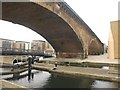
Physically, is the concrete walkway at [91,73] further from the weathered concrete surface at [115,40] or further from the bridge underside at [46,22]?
the weathered concrete surface at [115,40]

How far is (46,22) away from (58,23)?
112cm

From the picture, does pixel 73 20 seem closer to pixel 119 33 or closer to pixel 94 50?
pixel 119 33

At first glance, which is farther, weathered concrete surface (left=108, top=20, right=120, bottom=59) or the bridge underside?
weathered concrete surface (left=108, top=20, right=120, bottom=59)

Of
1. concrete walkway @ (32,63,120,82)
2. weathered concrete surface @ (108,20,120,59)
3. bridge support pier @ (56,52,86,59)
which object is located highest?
weathered concrete surface @ (108,20,120,59)

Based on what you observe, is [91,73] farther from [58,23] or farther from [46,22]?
[46,22]

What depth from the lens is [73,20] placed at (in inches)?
822

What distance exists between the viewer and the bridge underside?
1384 centimetres

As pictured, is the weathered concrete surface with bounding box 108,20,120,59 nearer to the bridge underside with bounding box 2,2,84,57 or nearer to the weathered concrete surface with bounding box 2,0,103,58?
the weathered concrete surface with bounding box 2,0,103,58

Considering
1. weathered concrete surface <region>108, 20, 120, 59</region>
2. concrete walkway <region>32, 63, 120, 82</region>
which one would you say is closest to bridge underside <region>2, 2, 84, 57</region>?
weathered concrete surface <region>108, 20, 120, 59</region>

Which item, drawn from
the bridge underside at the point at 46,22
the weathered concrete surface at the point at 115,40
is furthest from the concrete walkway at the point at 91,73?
the weathered concrete surface at the point at 115,40

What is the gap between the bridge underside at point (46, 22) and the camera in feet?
45.4

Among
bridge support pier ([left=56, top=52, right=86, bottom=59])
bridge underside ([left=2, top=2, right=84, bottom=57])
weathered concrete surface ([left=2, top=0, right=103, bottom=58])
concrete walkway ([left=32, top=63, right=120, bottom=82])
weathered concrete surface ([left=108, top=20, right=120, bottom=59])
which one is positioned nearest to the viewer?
concrete walkway ([left=32, top=63, right=120, bottom=82])

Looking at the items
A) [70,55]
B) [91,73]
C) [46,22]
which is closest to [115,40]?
[70,55]

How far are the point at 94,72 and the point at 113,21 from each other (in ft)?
29.7
